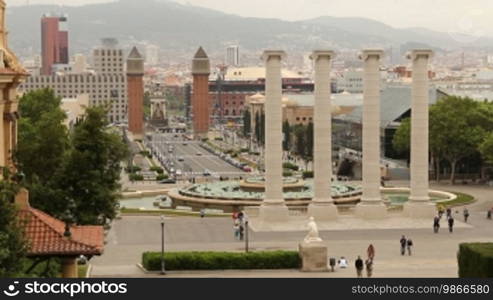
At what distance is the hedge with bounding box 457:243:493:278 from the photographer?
30.1 m

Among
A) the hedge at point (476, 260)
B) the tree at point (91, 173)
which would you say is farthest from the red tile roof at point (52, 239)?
the tree at point (91, 173)

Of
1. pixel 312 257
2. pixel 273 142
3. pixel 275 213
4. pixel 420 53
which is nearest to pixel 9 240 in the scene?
pixel 312 257

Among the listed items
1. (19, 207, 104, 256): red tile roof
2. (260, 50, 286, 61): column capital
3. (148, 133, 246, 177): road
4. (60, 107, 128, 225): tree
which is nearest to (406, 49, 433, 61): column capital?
(260, 50, 286, 61): column capital

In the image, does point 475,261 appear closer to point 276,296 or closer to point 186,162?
point 276,296

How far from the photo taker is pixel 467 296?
17.9 meters

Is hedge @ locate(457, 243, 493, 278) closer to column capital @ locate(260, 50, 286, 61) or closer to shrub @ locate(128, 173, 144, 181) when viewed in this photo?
column capital @ locate(260, 50, 286, 61)

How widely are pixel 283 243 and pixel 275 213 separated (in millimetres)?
7397

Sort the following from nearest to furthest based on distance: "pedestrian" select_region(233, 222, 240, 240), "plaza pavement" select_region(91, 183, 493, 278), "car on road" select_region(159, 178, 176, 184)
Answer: "plaza pavement" select_region(91, 183, 493, 278)
"pedestrian" select_region(233, 222, 240, 240)
"car on road" select_region(159, 178, 176, 184)

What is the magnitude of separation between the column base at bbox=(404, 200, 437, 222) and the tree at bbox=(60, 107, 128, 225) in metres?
27.8

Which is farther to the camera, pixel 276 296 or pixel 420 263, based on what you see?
pixel 420 263

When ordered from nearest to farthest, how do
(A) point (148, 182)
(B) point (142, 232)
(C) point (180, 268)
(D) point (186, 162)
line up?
(C) point (180, 268), (B) point (142, 232), (A) point (148, 182), (D) point (186, 162)

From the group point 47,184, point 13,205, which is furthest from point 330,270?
point 13,205

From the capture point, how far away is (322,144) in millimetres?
61500

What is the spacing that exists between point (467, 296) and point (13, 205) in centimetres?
968
